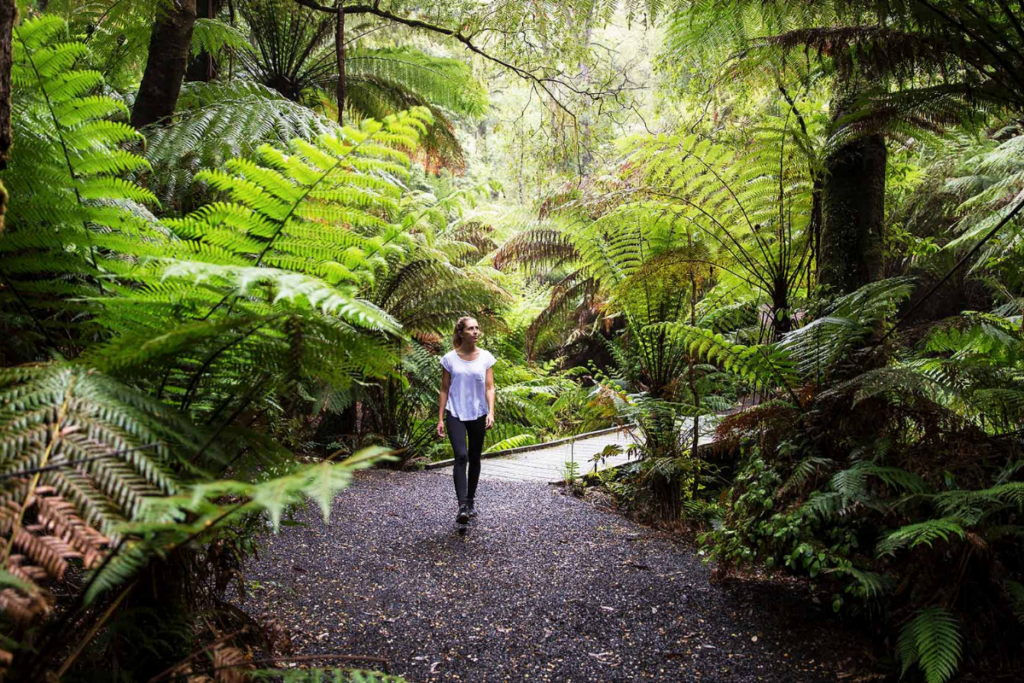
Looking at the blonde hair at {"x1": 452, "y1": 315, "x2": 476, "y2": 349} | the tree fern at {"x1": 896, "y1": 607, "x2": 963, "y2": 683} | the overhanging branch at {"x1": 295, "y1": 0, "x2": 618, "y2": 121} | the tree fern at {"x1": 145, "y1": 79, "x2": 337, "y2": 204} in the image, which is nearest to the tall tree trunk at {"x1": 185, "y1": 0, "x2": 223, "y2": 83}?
the overhanging branch at {"x1": 295, "y1": 0, "x2": 618, "y2": 121}

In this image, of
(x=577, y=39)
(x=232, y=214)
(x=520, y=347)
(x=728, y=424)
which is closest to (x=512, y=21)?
(x=577, y=39)

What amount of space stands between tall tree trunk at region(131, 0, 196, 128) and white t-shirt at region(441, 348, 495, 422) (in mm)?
1862

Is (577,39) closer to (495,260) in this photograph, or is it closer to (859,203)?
(859,203)

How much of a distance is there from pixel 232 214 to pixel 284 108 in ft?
8.10

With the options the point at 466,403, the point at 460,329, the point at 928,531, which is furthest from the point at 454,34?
the point at 928,531

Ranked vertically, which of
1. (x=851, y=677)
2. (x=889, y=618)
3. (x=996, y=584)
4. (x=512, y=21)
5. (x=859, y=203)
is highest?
(x=512, y=21)

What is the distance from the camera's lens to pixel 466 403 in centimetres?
365

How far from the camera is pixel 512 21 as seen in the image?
3.71m

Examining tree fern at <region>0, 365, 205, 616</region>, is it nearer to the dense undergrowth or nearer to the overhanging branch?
the dense undergrowth

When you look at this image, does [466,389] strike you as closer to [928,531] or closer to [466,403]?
[466,403]

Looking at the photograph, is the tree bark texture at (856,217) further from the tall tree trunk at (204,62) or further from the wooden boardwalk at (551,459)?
the tall tree trunk at (204,62)

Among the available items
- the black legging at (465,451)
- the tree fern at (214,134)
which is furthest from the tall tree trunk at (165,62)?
the black legging at (465,451)

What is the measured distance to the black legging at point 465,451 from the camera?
3.54 metres

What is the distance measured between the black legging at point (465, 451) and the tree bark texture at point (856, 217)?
2000mm
